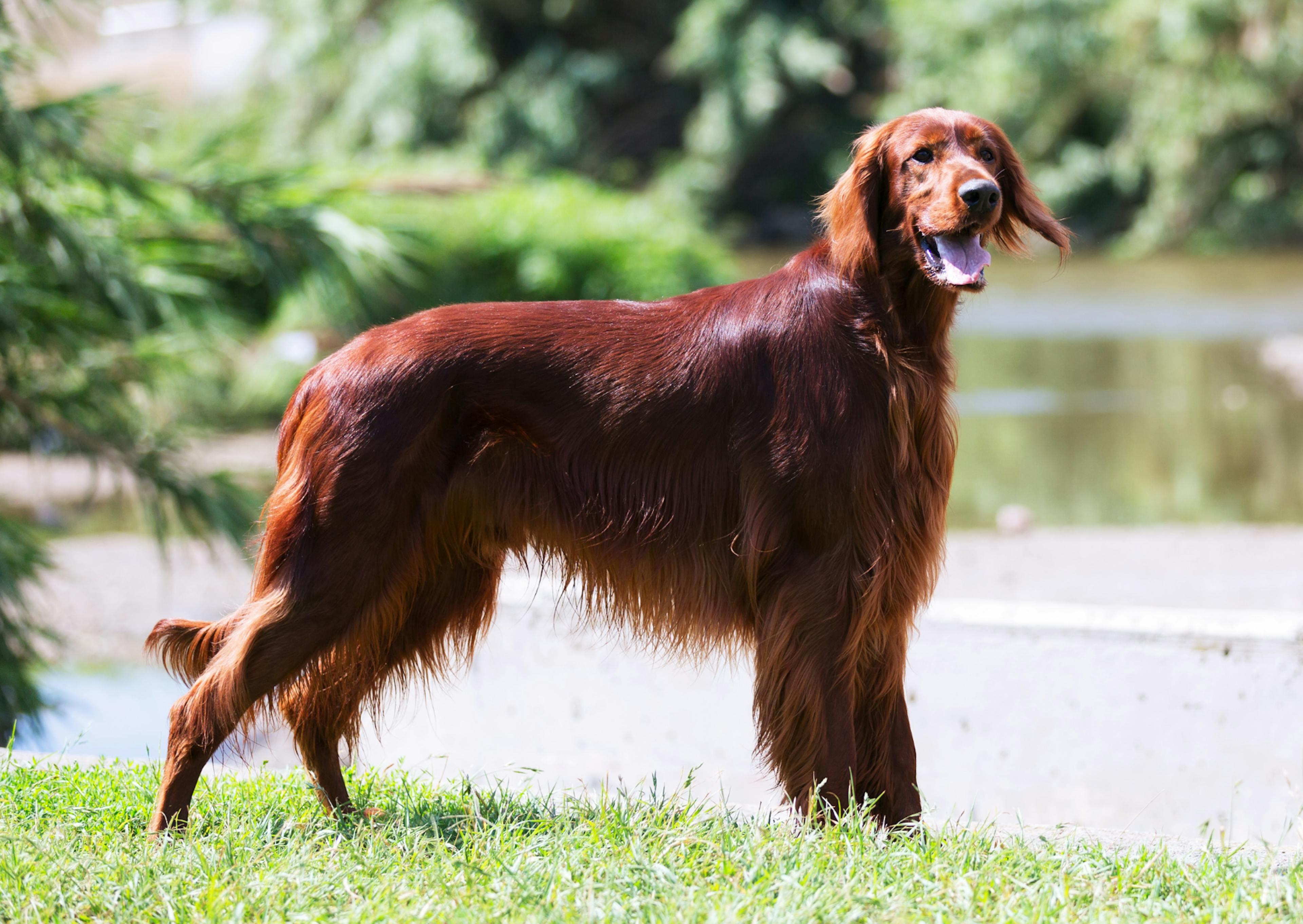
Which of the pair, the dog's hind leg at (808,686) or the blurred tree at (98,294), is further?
the blurred tree at (98,294)

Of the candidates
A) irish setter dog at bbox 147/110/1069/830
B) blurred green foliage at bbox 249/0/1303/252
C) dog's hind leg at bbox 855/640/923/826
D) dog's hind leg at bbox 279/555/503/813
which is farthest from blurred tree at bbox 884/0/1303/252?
dog's hind leg at bbox 279/555/503/813

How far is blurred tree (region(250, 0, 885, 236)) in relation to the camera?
83.2ft

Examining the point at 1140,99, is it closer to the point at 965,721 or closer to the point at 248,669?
the point at 965,721

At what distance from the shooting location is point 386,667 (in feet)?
11.6

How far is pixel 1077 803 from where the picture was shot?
4.89m

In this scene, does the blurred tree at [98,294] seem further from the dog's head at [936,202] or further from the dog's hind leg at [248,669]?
the dog's head at [936,202]

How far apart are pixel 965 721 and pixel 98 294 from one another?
4.28 m

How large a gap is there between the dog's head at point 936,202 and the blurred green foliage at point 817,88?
19737 mm

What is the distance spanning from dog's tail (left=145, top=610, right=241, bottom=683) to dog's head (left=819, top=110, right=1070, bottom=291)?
5.78 feet

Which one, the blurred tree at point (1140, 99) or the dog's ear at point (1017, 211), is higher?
the blurred tree at point (1140, 99)

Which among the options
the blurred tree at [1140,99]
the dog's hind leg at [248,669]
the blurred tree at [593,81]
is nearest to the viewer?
the dog's hind leg at [248,669]

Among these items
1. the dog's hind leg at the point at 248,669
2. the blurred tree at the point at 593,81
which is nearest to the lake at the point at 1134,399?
the dog's hind leg at the point at 248,669

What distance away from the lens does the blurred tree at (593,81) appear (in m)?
25.4

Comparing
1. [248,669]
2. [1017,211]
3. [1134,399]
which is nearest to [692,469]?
[1017,211]
